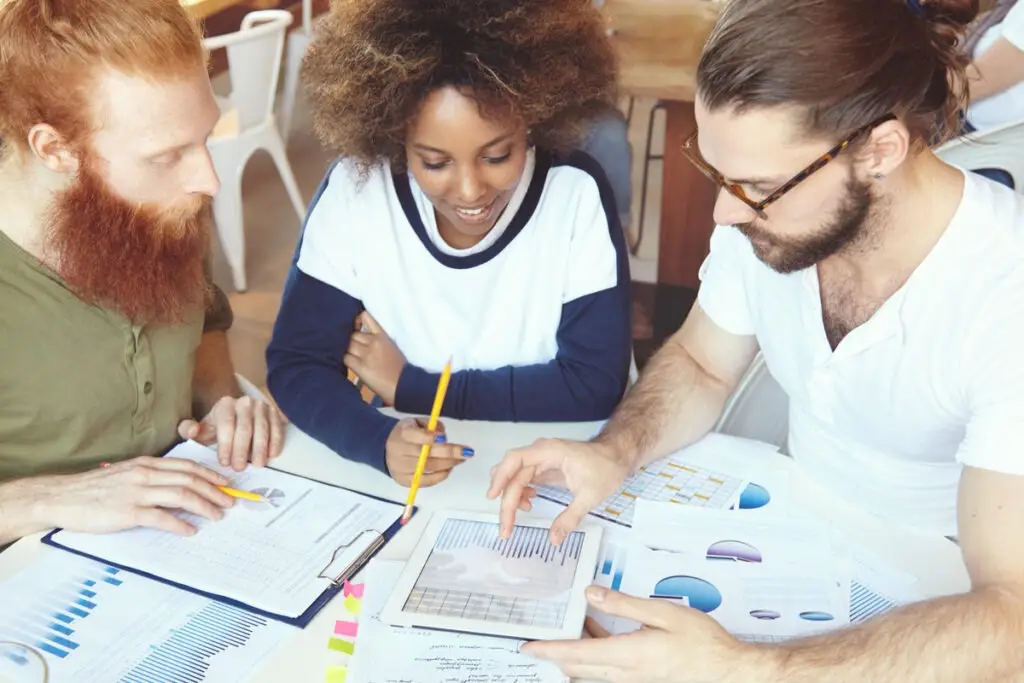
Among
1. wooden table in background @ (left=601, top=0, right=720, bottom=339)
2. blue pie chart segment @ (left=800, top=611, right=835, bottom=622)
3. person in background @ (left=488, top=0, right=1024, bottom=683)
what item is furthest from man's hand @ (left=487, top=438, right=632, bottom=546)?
wooden table in background @ (left=601, top=0, right=720, bottom=339)

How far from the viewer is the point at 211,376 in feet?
6.45

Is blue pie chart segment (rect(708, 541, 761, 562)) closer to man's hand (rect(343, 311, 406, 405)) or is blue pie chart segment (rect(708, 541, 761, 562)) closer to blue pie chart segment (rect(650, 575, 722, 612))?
blue pie chart segment (rect(650, 575, 722, 612))

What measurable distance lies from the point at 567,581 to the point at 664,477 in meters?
0.34

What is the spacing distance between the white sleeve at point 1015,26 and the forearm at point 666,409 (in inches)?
51.8

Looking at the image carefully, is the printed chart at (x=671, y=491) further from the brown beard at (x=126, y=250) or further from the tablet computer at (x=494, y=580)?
the brown beard at (x=126, y=250)

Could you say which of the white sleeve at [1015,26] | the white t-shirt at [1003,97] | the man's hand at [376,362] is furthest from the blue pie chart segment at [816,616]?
the white sleeve at [1015,26]

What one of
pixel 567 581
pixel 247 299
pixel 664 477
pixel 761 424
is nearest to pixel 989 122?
pixel 761 424

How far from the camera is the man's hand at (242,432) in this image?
1560 millimetres

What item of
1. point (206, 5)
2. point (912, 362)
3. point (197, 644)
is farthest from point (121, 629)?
point (206, 5)

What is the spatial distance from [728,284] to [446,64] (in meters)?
0.60

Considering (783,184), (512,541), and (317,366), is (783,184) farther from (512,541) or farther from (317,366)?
(317,366)

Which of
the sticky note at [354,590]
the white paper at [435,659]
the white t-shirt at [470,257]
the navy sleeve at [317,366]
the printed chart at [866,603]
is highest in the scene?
the white t-shirt at [470,257]

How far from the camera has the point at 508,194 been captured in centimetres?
182

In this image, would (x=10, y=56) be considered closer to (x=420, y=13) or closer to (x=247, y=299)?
(x=420, y=13)
